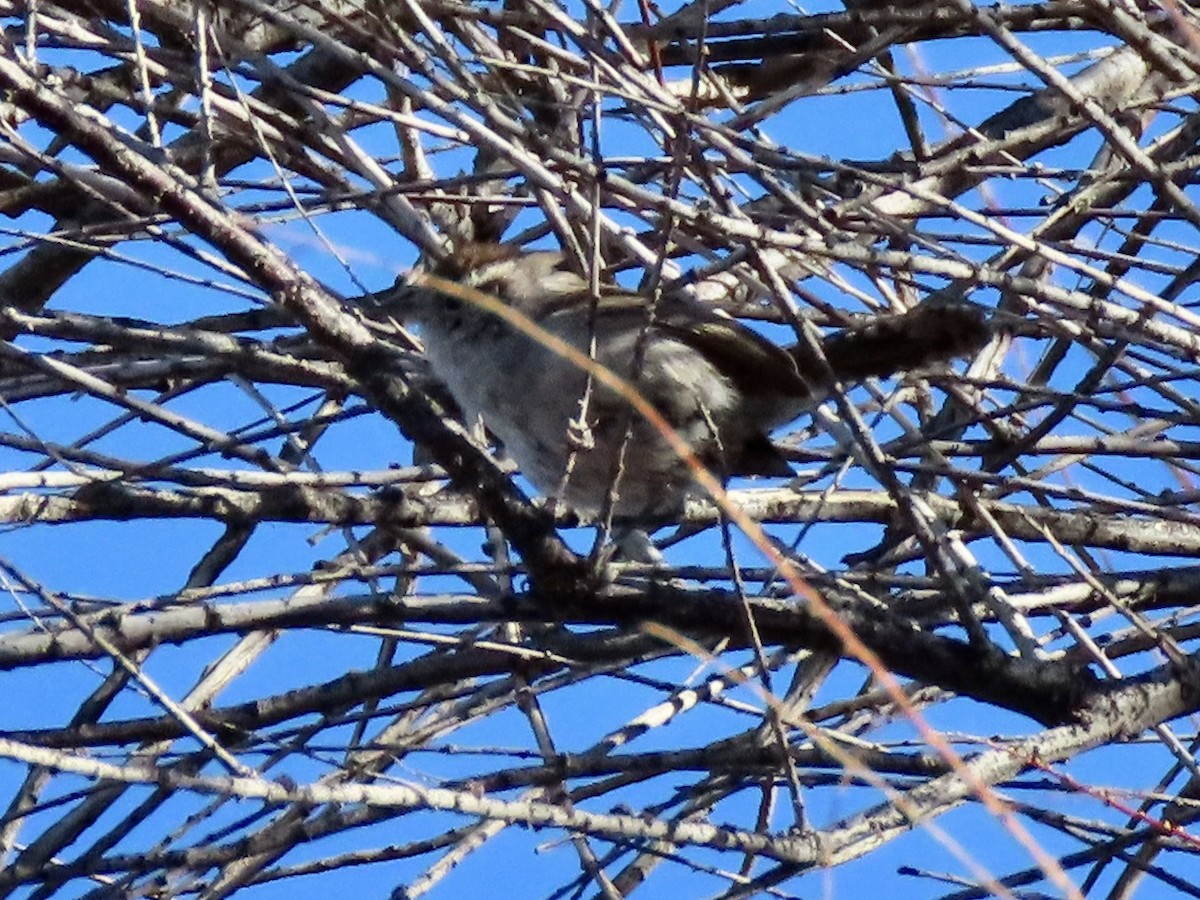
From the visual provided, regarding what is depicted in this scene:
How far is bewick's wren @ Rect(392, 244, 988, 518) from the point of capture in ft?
13.8

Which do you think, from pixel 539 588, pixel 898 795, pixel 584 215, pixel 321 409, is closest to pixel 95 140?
pixel 584 215

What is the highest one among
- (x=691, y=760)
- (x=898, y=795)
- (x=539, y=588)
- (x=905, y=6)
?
(x=905, y=6)

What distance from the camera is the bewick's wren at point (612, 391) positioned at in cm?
421

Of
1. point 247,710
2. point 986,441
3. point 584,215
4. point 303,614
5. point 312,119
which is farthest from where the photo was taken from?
point 986,441

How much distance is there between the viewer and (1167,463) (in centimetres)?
385

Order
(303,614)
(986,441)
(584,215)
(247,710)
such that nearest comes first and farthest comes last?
(584,215), (303,614), (247,710), (986,441)

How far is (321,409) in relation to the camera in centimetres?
466

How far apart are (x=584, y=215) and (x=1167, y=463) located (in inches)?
65.2

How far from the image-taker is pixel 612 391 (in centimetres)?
417

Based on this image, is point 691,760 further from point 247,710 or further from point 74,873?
point 74,873

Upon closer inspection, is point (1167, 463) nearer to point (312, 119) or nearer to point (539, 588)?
point (539, 588)

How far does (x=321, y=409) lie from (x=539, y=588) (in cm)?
174

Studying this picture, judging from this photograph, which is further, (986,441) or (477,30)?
(986,441)

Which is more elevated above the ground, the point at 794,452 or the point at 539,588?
the point at 794,452
